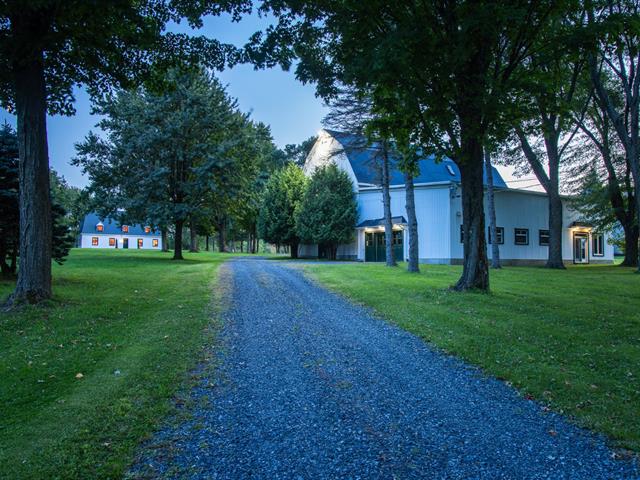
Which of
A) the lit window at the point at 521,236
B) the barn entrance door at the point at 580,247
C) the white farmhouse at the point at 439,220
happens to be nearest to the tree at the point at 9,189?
the white farmhouse at the point at 439,220

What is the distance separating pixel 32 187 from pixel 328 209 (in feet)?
74.8

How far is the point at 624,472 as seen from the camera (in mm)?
3195

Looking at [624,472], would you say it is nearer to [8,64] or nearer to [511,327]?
[511,327]

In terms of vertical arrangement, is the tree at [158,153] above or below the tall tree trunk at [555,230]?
above

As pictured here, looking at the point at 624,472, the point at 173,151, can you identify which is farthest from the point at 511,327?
the point at 173,151

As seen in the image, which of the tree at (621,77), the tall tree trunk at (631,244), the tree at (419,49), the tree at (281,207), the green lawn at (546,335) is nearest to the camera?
the green lawn at (546,335)

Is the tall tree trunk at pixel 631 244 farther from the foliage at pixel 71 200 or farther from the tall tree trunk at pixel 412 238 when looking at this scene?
the foliage at pixel 71 200

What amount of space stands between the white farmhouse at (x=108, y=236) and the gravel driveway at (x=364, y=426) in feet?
246

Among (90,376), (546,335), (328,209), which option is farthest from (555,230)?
(90,376)

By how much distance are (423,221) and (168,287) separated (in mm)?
19367

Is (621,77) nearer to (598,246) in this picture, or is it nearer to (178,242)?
(598,246)

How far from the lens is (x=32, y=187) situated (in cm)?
955

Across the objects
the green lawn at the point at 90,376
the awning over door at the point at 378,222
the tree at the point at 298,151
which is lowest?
the green lawn at the point at 90,376

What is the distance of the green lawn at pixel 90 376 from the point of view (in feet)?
11.0
